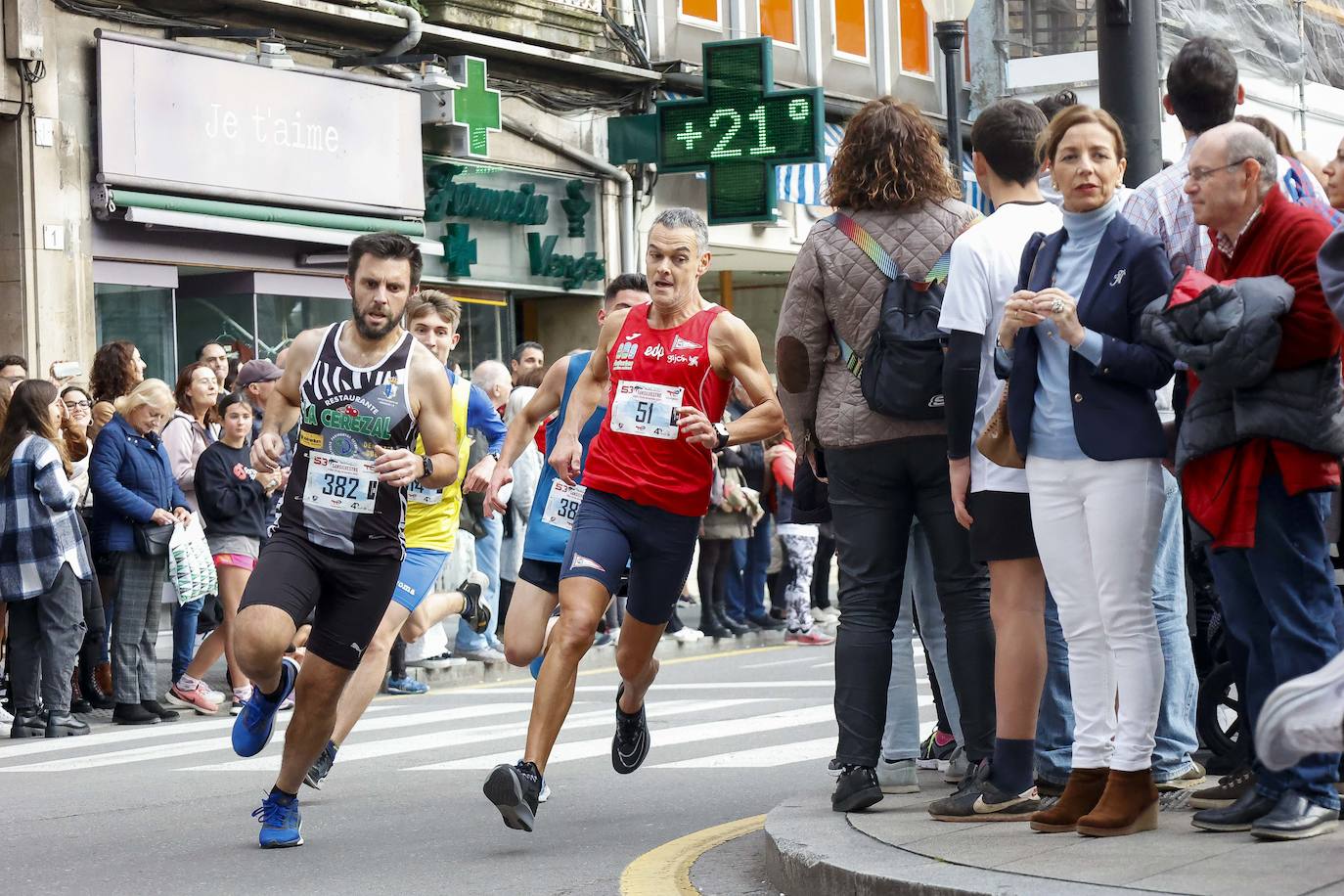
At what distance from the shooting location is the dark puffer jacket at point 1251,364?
5.60m

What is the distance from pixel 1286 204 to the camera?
586cm

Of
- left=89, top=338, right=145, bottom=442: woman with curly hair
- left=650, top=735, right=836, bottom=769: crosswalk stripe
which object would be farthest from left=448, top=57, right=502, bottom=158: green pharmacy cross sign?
left=650, top=735, right=836, bottom=769: crosswalk stripe

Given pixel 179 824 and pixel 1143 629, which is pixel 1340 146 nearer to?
pixel 1143 629

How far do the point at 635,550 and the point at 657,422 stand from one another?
1.57 ft

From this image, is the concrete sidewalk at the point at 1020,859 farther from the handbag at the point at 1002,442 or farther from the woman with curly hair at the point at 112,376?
the woman with curly hair at the point at 112,376

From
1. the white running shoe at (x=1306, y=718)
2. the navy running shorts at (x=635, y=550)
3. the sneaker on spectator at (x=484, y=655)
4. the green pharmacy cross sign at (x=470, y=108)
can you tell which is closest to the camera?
the white running shoe at (x=1306, y=718)

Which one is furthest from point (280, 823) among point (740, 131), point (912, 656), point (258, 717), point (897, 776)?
point (740, 131)

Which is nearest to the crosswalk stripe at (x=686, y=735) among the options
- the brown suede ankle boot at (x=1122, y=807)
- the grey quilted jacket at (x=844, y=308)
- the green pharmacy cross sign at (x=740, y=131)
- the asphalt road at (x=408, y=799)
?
the asphalt road at (x=408, y=799)

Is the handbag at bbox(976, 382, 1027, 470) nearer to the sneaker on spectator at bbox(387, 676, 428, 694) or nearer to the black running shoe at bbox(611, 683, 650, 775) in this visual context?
the black running shoe at bbox(611, 683, 650, 775)

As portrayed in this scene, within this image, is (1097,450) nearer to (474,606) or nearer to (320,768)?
(320,768)

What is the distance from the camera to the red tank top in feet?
25.2

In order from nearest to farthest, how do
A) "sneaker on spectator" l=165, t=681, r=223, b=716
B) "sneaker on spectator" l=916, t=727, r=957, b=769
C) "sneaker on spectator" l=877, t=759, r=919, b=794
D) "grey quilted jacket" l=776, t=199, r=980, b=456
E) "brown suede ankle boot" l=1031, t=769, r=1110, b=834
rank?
"brown suede ankle boot" l=1031, t=769, r=1110, b=834 → "grey quilted jacket" l=776, t=199, r=980, b=456 → "sneaker on spectator" l=877, t=759, r=919, b=794 → "sneaker on spectator" l=916, t=727, r=957, b=769 → "sneaker on spectator" l=165, t=681, r=223, b=716

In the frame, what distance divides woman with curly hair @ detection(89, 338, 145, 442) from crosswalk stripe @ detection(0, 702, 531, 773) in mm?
2620

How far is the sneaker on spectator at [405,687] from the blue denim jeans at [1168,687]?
7564 mm
